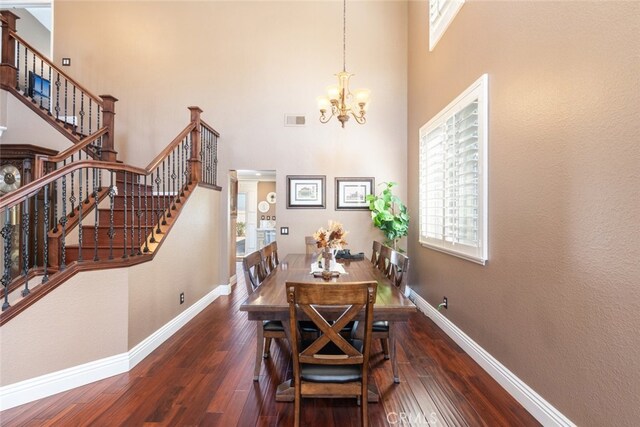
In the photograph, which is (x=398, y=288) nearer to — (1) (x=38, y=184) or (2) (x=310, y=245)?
(2) (x=310, y=245)

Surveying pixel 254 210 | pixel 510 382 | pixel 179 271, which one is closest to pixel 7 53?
pixel 179 271

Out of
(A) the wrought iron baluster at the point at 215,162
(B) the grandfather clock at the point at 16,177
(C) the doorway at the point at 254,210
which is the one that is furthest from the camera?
(C) the doorway at the point at 254,210

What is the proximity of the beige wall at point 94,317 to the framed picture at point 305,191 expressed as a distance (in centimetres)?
188

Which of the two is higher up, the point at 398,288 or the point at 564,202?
the point at 564,202

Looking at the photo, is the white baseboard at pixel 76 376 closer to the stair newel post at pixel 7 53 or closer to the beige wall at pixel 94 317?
the beige wall at pixel 94 317

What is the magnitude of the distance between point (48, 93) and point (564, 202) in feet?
Answer: 22.7

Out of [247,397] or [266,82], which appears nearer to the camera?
[247,397]

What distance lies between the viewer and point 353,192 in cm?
490

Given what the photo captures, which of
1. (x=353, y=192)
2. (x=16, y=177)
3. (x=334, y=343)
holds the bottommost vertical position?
(x=334, y=343)

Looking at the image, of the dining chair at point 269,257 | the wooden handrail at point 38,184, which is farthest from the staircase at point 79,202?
the dining chair at point 269,257

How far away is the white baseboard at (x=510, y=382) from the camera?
1788mm

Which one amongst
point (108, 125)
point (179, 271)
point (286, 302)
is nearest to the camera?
point (286, 302)

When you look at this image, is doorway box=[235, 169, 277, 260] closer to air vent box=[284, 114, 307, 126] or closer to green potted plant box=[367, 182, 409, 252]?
air vent box=[284, 114, 307, 126]

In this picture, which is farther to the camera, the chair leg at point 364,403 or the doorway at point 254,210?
the doorway at point 254,210
